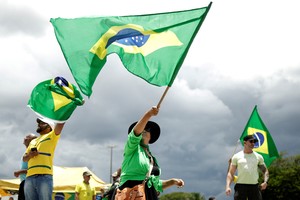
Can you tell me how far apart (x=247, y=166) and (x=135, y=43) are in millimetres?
4310

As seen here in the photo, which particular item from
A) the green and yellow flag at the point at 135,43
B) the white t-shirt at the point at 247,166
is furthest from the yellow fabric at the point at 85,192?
the green and yellow flag at the point at 135,43

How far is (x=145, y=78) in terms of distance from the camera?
19.4 ft

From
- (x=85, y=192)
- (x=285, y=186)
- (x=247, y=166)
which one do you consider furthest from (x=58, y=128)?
(x=285, y=186)

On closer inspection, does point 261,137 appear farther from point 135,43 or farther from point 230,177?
point 135,43

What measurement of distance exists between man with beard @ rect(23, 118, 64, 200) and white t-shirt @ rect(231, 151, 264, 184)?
12.5 ft

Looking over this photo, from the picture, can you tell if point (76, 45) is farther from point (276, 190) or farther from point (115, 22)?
point (276, 190)

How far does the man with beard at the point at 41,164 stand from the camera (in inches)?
280

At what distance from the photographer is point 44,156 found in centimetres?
724

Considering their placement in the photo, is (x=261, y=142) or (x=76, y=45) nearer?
(x=76, y=45)

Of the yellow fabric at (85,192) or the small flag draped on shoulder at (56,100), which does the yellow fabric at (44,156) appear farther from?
the yellow fabric at (85,192)

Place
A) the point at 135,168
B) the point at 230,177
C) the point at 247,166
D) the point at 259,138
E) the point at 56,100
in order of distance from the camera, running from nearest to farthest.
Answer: the point at 135,168, the point at 56,100, the point at 247,166, the point at 230,177, the point at 259,138

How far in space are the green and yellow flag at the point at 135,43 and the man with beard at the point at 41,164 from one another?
144 centimetres

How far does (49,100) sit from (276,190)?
5721 centimetres

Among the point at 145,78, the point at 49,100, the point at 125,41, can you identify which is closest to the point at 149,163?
the point at 145,78
